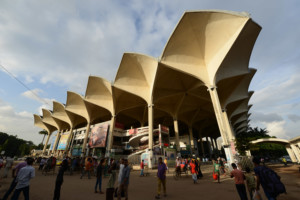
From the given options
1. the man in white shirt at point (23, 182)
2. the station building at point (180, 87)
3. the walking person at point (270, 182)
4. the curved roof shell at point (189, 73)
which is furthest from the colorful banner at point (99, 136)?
the walking person at point (270, 182)

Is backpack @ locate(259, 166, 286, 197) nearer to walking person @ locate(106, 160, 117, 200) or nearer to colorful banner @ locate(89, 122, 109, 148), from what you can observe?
walking person @ locate(106, 160, 117, 200)

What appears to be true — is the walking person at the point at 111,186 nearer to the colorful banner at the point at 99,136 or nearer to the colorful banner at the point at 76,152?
the colorful banner at the point at 99,136

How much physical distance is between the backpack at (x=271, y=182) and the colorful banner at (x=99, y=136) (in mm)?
29514

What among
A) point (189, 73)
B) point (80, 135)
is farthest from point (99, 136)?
point (189, 73)

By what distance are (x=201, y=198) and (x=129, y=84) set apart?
71.3 feet

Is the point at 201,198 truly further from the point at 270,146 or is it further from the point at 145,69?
the point at 270,146

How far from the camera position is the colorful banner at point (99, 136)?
2941 centimetres

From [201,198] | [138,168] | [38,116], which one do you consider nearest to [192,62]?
[138,168]

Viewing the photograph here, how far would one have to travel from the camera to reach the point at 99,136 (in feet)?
98.8

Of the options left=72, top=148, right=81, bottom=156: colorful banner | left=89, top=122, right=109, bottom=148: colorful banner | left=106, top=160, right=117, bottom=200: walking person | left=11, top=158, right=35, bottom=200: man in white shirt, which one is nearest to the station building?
left=89, top=122, right=109, bottom=148: colorful banner

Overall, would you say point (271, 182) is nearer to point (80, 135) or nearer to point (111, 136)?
point (111, 136)

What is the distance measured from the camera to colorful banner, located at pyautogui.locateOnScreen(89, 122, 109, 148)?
29406mm

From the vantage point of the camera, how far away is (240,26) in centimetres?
1498

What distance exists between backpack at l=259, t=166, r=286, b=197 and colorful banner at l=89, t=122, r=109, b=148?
29.5 m
